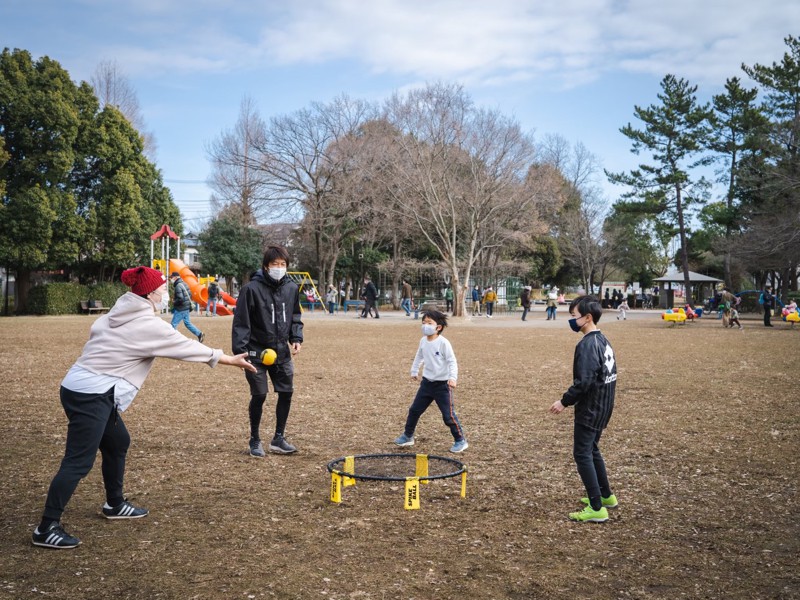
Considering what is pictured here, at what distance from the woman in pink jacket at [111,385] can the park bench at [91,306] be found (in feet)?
105

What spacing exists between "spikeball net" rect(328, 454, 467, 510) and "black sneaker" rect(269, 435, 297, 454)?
24.4 inches

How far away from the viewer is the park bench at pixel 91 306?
34.3 meters

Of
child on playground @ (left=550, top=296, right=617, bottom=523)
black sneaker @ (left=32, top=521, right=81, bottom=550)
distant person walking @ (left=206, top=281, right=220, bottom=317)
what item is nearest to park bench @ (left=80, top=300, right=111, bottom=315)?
distant person walking @ (left=206, top=281, right=220, bottom=317)

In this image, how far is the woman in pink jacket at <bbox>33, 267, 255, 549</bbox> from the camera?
4277 mm

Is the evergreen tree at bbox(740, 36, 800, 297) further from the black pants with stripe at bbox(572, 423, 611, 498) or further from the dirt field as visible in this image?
the black pants with stripe at bbox(572, 423, 611, 498)

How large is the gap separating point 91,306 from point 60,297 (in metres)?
1.81

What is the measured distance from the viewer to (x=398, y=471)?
6.12 meters

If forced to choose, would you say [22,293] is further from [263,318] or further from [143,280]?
[143,280]

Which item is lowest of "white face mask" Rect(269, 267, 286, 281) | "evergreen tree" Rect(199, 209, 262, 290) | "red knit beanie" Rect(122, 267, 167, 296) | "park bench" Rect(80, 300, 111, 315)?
"park bench" Rect(80, 300, 111, 315)

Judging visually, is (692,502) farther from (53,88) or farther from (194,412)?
(53,88)

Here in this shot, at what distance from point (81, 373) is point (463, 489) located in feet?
8.79

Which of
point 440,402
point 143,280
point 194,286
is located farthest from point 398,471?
point 194,286

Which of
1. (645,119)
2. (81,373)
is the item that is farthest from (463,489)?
(645,119)

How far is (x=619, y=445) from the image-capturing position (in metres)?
7.09
